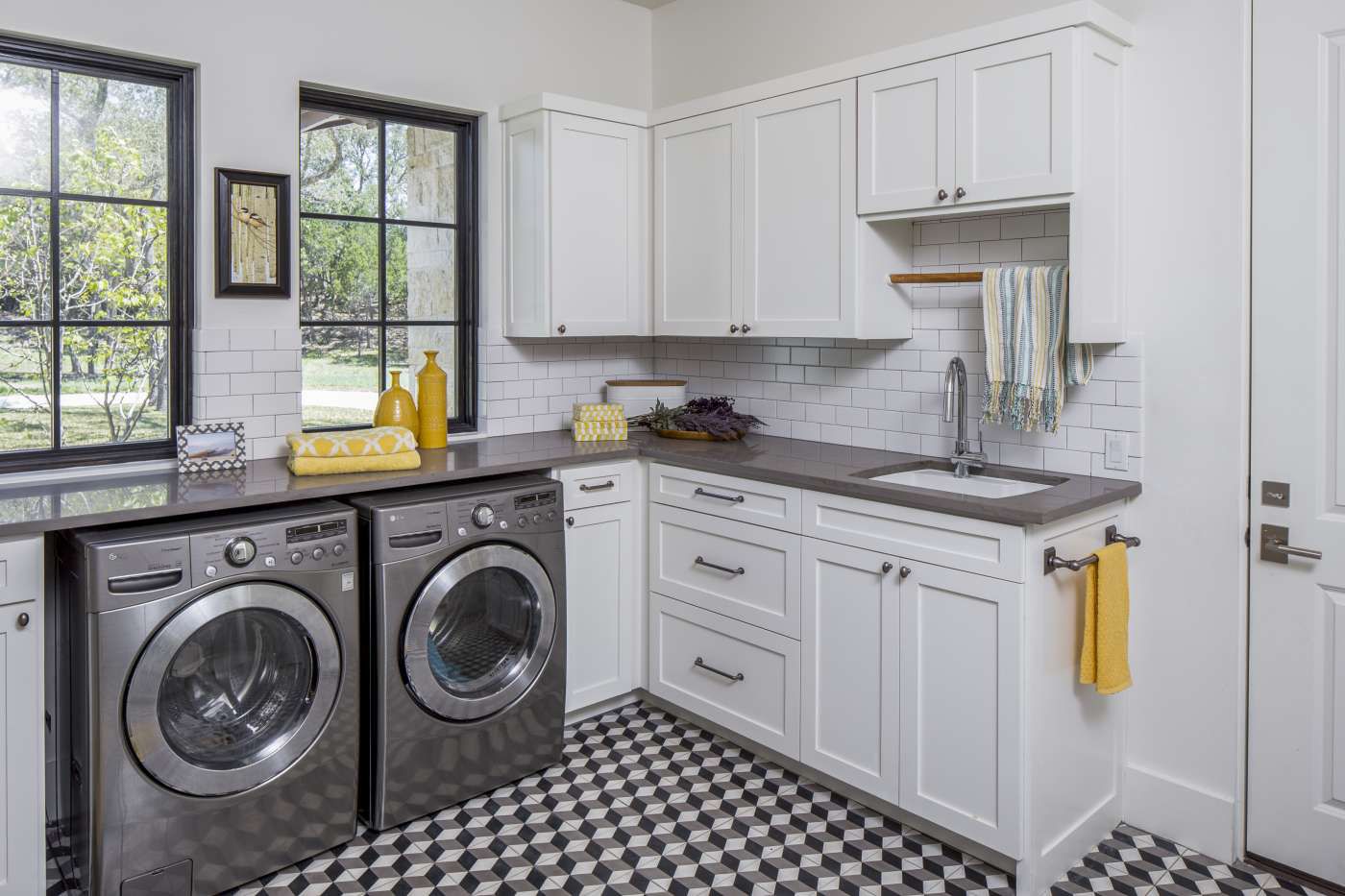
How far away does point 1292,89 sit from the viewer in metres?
2.48

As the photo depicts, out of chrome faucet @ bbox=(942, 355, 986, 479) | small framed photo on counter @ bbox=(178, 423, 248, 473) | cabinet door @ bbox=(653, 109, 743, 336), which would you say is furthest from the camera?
cabinet door @ bbox=(653, 109, 743, 336)

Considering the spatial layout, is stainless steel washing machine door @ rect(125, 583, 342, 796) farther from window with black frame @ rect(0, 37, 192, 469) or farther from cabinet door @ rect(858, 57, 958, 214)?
cabinet door @ rect(858, 57, 958, 214)

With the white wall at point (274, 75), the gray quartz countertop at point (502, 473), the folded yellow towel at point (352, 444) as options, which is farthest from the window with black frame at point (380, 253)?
the folded yellow towel at point (352, 444)

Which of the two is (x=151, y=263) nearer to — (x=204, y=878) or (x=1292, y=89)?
(x=204, y=878)

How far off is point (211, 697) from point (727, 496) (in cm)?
163

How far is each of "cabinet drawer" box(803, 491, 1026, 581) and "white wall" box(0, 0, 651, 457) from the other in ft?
5.40

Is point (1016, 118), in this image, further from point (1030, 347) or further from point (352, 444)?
point (352, 444)

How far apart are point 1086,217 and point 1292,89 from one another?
0.56 meters

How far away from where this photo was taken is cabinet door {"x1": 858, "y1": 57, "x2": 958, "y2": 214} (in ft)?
9.38

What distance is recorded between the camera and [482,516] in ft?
9.58

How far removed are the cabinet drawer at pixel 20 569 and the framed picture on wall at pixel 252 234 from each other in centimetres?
110

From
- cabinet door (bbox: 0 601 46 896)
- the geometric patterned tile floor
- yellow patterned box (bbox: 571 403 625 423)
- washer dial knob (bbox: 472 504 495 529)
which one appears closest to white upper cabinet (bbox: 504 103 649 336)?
yellow patterned box (bbox: 571 403 625 423)

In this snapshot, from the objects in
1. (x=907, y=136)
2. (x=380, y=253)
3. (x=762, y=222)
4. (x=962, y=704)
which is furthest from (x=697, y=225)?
(x=962, y=704)

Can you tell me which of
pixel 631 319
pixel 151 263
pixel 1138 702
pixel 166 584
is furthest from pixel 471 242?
pixel 1138 702
